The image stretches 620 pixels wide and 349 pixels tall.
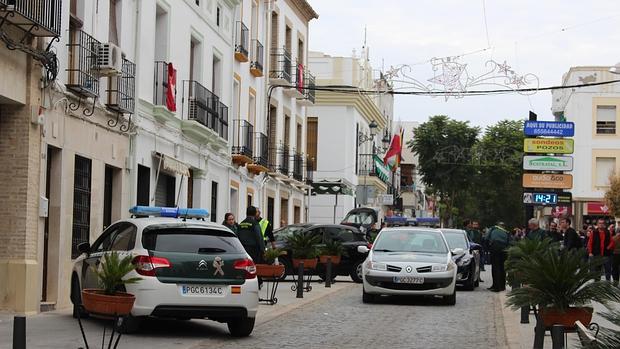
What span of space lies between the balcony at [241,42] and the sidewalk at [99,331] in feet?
50.0

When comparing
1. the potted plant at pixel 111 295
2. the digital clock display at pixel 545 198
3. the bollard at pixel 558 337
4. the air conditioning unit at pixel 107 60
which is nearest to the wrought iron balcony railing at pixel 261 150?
the digital clock display at pixel 545 198

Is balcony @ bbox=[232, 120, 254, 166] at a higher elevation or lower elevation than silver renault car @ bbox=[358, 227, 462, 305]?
higher

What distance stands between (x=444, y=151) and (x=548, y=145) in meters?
28.3

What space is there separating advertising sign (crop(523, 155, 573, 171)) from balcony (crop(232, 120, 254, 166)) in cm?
857

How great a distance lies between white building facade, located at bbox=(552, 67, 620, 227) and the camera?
62.2m

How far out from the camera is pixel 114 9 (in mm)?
22406

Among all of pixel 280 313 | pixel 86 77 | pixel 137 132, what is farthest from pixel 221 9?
pixel 280 313

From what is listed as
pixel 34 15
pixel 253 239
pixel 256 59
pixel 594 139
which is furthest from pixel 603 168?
pixel 34 15

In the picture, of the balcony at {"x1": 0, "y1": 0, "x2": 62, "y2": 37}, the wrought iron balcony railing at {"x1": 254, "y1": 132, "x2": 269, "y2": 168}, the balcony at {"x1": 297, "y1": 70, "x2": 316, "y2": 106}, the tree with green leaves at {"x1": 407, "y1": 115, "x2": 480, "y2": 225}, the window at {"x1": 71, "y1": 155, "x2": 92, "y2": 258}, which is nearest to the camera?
the balcony at {"x1": 0, "y1": 0, "x2": 62, "y2": 37}

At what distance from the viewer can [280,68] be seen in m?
40.7

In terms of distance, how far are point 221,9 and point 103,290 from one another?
2104 centimetres

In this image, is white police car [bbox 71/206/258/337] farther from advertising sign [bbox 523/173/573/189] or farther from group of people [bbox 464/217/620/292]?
advertising sign [bbox 523/173/573/189]

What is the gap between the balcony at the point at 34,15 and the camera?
51.0 feet

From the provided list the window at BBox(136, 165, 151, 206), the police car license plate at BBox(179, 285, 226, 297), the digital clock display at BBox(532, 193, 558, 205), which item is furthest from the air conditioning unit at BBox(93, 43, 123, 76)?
the digital clock display at BBox(532, 193, 558, 205)
